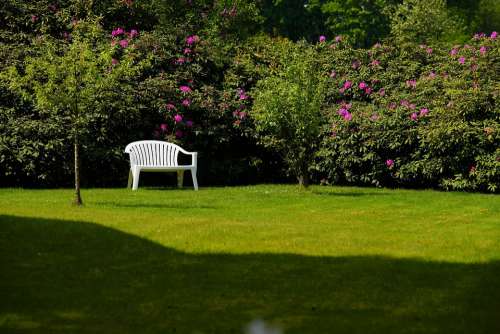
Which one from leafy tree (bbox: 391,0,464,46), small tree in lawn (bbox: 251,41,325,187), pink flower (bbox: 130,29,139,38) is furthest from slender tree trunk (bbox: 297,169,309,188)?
leafy tree (bbox: 391,0,464,46)

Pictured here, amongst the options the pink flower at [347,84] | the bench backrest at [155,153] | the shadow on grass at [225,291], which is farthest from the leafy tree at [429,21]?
the shadow on grass at [225,291]

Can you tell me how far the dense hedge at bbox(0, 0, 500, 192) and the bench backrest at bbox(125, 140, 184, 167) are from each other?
1.69ft

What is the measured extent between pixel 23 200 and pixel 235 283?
21.9ft

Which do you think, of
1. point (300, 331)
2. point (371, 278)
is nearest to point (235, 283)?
point (371, 278)

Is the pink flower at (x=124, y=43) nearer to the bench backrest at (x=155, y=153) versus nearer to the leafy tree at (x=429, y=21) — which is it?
the bench backrest at (x=155, y=153)

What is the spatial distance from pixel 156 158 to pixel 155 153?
0.09 m

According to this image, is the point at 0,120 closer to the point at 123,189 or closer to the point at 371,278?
the point at 123,189

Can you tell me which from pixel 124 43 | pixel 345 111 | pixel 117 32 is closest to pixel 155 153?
pixel 124 43

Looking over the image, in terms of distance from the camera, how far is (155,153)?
1538 cm

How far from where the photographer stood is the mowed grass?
16.4 ft

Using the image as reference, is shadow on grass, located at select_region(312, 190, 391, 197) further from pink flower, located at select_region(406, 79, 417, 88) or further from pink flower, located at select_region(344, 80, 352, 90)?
pink flower, located at select_region(344, 80, 352, 90)

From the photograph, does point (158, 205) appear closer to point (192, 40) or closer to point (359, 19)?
point (192, 40)

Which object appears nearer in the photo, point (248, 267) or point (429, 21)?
point (248, 267)

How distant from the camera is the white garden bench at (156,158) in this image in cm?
1470
